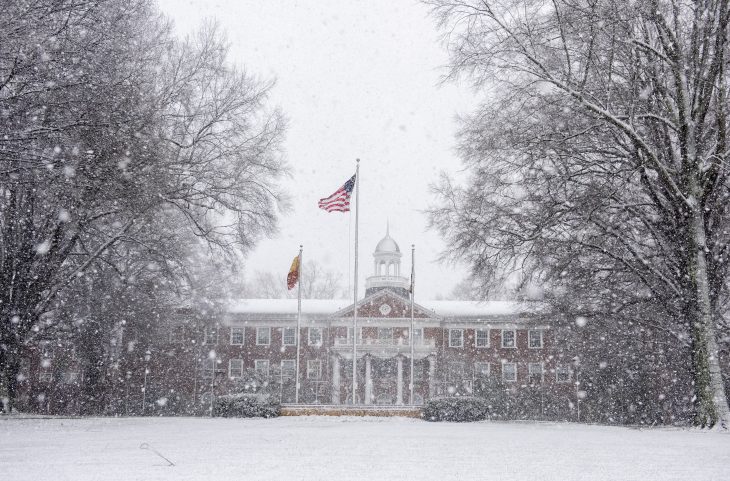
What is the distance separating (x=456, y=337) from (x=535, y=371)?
6.20 m

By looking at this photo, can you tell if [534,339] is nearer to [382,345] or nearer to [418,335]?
[418,335]

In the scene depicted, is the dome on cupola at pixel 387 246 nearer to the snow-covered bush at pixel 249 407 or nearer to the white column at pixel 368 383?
the white column at pixel 368 383

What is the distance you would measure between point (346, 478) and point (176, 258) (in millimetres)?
16308

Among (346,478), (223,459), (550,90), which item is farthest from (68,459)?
(550,90)

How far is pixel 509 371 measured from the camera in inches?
2048

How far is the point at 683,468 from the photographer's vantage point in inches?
341

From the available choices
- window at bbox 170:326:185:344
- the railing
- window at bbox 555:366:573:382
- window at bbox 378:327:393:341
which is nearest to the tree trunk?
the railing

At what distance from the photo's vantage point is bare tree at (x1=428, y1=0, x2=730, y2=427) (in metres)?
14.7

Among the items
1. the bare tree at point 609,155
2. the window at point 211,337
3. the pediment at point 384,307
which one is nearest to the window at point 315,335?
the pediment at point 384,307

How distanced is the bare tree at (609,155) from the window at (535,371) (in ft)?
107

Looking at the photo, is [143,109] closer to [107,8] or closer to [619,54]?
[107,8]

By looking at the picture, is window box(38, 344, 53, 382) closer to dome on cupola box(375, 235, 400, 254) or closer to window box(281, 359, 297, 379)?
window box(281, 359, 297, 379)

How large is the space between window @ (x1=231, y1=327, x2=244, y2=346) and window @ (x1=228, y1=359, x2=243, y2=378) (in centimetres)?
129

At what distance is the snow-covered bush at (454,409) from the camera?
21922 millimetres
